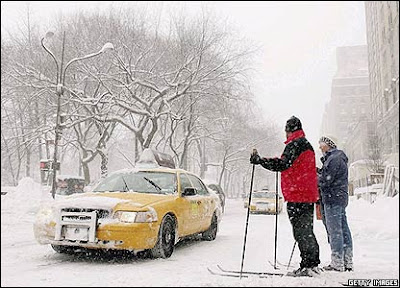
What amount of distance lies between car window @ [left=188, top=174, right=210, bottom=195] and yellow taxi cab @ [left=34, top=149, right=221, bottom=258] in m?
0.78

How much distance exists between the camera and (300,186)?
4.79 m

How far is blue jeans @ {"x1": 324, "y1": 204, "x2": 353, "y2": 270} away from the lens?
16.7 feet

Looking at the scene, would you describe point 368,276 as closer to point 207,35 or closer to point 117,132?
point 207,35

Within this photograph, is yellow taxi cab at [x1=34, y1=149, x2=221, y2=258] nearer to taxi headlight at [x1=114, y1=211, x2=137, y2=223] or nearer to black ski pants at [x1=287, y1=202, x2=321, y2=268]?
taxi headlight at [x1=114, y1=211, x2=137, y2=223]

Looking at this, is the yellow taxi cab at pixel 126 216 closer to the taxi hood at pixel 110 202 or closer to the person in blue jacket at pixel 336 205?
the taxi hood at pixel 110 202

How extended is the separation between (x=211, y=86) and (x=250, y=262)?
1995cm

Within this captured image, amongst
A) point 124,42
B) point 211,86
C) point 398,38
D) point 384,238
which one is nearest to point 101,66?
point 124,42

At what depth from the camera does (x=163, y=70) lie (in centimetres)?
2580

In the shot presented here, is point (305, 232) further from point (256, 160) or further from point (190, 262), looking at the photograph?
point (190, 262)

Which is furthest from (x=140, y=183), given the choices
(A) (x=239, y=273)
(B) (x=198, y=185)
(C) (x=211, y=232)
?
(A) (x=239, y=273)

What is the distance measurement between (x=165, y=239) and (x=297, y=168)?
8.08 ft

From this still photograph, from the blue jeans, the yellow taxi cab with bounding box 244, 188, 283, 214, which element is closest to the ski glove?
the blue jeans

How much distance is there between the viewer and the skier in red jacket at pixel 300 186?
4.71 m

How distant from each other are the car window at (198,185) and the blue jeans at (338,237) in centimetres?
357
